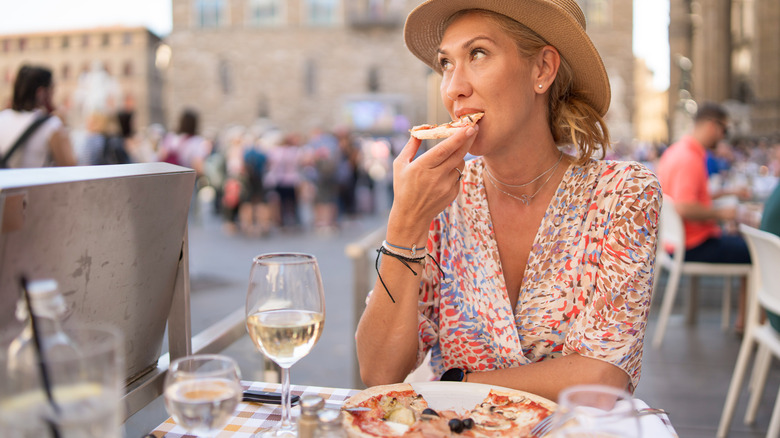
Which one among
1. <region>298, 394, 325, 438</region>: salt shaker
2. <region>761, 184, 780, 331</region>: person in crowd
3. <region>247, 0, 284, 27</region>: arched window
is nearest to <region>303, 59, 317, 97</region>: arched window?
Result: <region>247, 0, 284, 27</region>: arched window

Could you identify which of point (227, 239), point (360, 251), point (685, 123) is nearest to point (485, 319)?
point (360, 251)

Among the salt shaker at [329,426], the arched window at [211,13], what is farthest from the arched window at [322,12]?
the salt shaker at [329,426]

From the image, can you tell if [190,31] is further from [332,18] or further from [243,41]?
[332,18]

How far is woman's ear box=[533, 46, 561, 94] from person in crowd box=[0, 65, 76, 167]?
311cm

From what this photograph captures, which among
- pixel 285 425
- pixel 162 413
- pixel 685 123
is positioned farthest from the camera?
pixel 685 123

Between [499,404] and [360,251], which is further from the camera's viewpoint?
[360,251]

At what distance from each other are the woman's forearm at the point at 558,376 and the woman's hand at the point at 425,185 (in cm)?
36

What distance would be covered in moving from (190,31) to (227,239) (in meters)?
26.5

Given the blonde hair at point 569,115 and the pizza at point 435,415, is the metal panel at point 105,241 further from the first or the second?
the blonde hair at point 569,115

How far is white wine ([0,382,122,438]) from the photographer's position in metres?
0.60

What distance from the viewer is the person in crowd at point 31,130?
365 cm

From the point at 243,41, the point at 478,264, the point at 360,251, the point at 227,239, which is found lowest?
the point at 227,239

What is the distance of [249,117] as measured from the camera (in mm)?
33719

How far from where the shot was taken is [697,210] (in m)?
4.36
